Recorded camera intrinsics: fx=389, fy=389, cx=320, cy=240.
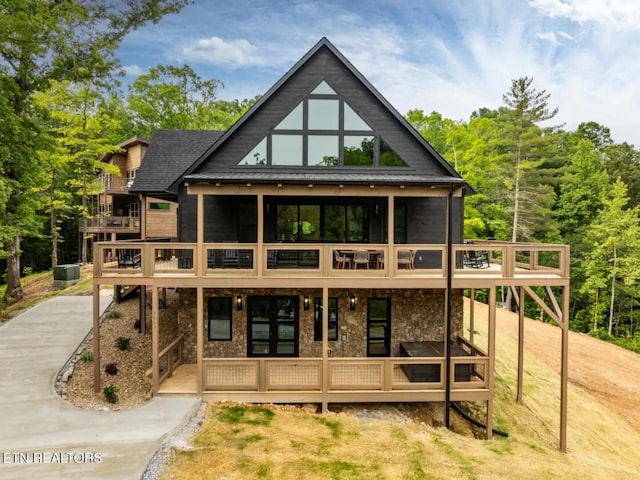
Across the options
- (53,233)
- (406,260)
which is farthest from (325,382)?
(53,233)

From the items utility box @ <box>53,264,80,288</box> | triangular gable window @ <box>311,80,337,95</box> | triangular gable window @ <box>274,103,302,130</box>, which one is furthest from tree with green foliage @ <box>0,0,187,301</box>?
triangular gable window @ <box>311,80,337,95</box>

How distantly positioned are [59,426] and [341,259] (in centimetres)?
744

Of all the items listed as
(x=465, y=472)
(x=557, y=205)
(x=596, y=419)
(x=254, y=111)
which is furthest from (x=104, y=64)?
(x=557, y=205)

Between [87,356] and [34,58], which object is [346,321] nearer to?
[87,356]

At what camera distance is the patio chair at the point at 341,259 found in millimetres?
10938

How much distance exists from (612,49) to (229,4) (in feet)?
121

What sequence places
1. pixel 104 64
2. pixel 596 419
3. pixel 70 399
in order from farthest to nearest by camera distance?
pixel 104 64, pixel 596 419, pixel 70 399

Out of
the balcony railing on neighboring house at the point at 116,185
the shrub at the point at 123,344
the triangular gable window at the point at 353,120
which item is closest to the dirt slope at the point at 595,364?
the triangular gable window at the point at 353,120

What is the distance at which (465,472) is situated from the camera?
752 cm

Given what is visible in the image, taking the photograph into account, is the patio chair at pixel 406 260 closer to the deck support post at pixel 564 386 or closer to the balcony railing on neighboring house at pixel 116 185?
the deck support post at pixel 564 386

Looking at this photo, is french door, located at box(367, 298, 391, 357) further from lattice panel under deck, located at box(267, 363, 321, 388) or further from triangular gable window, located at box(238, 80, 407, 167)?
triangular gable window, located at box(238, 80, 407, 167)

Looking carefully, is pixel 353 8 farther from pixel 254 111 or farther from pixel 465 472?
pixel 465 472

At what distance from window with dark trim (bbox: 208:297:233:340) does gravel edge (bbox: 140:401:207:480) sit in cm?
301

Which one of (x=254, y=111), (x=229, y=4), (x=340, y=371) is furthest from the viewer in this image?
(x=229, y=4)
